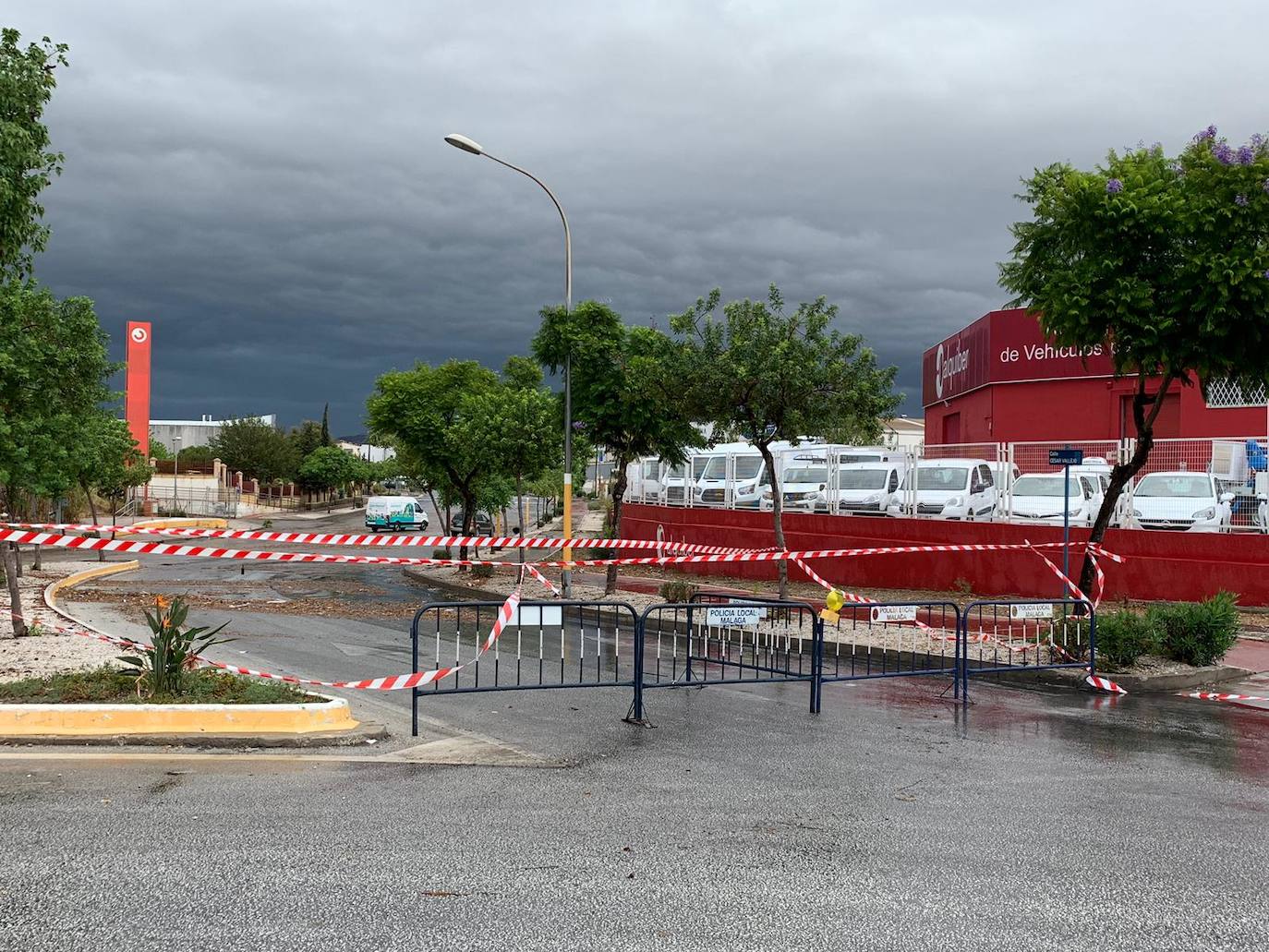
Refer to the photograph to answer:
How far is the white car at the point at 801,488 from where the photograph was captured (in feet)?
87.0

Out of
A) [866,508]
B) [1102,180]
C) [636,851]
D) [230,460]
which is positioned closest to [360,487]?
[230,460]

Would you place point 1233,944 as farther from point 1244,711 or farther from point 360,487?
point 360,487

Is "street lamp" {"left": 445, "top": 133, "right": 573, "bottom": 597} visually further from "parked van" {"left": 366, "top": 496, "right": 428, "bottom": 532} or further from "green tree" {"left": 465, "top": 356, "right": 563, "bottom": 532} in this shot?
"parked van" {"left": 366, "top": 496, "right": 428, "bottom": 532}

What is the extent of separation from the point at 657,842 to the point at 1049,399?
3808 cm

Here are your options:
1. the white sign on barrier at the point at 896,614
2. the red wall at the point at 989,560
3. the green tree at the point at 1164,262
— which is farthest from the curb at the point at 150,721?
the red wall at the point at 989,560

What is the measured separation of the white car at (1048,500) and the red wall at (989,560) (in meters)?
0.49

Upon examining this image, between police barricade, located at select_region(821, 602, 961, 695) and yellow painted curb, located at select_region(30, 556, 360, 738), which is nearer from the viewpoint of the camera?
yellow painted curb, located at select_region(30, 556, 360, 738)

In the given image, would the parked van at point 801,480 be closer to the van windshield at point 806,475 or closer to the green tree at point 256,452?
the van windshield at point 806,475

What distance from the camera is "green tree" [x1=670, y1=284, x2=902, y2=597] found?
18578mm

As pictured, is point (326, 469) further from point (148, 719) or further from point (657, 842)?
point (657, 842)

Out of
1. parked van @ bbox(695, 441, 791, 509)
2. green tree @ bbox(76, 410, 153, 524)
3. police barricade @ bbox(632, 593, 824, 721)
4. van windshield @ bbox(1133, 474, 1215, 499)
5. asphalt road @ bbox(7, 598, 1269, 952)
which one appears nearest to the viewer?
asphalt road @ bbox(7, 598, 1269, 952)

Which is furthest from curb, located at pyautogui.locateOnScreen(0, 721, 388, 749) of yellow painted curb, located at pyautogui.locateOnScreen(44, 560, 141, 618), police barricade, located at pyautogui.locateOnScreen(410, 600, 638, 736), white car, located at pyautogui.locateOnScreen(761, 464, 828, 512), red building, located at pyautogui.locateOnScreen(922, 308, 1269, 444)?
red building, located at pyautogui.locateOnScreen(922, 308, 1269, 444)

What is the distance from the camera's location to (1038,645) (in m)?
13.1

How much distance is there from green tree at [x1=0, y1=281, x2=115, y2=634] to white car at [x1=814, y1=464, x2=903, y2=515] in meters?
15.4
